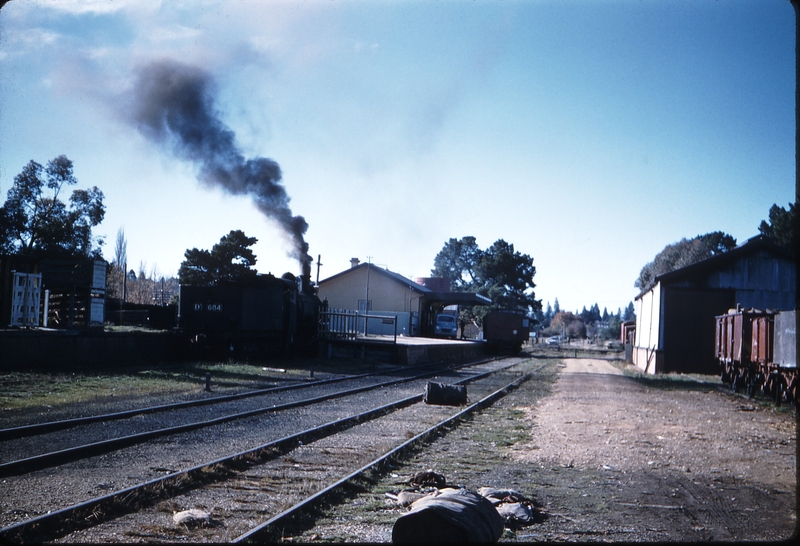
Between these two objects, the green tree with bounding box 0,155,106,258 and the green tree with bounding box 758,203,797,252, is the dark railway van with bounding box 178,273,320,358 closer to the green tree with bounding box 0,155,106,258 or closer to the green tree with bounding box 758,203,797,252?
the green tree with bounding box 0,155,106,258

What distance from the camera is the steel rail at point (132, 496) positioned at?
5.06 metres

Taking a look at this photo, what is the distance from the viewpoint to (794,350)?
14.4 m

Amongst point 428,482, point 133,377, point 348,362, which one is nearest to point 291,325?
point 348,362

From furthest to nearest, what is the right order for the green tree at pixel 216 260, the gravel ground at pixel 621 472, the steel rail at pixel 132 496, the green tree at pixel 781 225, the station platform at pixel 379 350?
the green tree at pixel 781 225 → the green tree at pixel 216 260 → the station platform at pixel 379 350 → the gravel ground at pixel 621 472 → the steel rail at pixel 132 496

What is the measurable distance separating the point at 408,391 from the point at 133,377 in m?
7.09

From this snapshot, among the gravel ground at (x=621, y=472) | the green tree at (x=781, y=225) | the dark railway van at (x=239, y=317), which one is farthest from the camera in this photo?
the green tree at (x=781, y=225)

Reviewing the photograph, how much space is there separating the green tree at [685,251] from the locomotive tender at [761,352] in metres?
49.0

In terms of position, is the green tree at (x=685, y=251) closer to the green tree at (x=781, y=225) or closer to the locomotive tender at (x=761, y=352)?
the green tree at (x=781, y=225)

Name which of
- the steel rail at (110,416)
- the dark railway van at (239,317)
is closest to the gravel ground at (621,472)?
the steel rail at (110,416)

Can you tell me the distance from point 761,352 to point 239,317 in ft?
53.6

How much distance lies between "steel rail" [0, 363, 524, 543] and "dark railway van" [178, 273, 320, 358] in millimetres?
13965

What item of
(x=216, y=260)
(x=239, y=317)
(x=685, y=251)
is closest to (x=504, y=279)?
(x=685, y=251)

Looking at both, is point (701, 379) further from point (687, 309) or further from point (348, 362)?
point (348, 362)

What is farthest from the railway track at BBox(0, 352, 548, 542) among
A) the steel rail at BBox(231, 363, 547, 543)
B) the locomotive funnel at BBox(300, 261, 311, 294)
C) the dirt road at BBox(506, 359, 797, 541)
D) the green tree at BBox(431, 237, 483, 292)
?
the green tree at BBox(431, 237, 483, 292)
